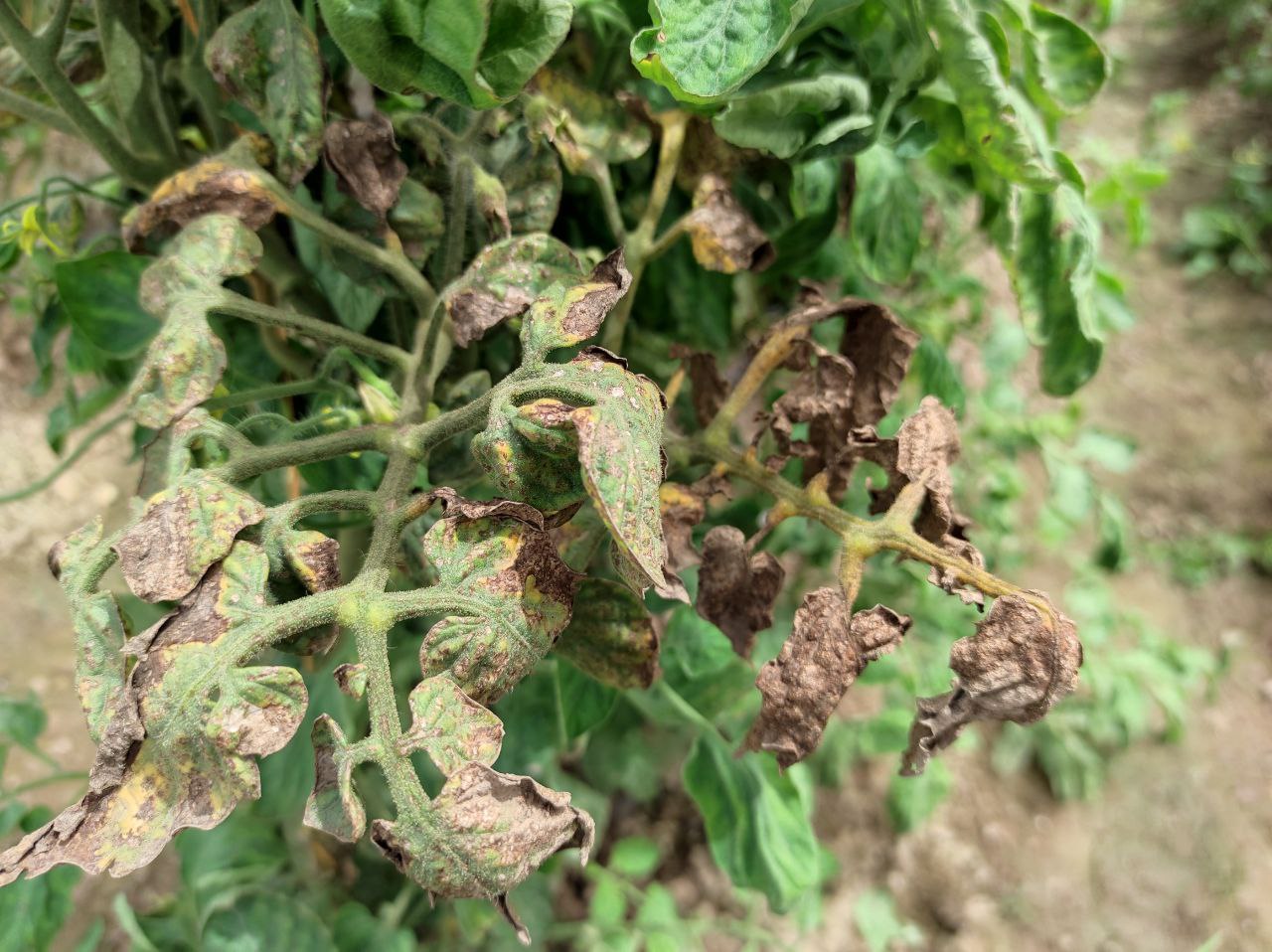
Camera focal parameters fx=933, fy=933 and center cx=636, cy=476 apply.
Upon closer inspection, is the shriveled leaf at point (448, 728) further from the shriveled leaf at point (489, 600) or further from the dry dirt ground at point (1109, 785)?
the dry dirt ground at point (1109, 785)

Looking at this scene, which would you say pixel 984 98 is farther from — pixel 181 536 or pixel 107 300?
pixel 107 300

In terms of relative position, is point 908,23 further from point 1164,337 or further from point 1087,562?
point 1164,337

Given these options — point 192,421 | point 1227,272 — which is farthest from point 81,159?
point 1227,272

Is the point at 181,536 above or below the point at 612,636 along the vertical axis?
above

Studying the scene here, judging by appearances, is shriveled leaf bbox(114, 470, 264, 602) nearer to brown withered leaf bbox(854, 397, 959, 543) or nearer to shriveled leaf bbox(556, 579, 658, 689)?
shriveled leaf bbox(556, 579, 658, 689)

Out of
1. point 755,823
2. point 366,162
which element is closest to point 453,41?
point 366,162

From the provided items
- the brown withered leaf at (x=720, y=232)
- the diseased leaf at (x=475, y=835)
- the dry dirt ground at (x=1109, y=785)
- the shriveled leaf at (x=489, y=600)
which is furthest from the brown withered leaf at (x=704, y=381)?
the dry dirt ground at (x=1109, y=785)
